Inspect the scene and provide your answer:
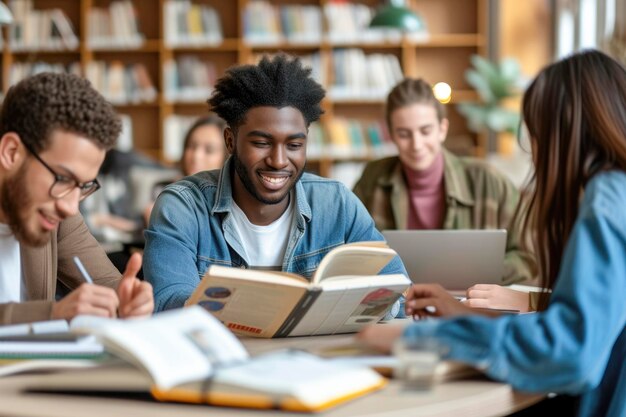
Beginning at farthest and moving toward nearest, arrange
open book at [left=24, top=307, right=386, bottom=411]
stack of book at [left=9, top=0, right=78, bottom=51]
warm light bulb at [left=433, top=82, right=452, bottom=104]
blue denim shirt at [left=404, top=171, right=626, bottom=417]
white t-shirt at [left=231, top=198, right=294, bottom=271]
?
stack of book at [left=9, top=0, right=78, bottom=51] < warm light bulb at [left=433, top=82, right=452, bottom=104] < white t-shirt at [left=231, top=198, right=294, bottom=271] < blue denim shirt at [left=404, top=171, right=626, bottom=417] < open book at [left=24, top=307, right=386, bottom=411]

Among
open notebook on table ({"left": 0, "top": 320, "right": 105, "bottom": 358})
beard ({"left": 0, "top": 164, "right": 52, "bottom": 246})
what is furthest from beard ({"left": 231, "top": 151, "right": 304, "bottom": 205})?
open notebook on table ({"left": 0, "top": 320, "right": 105, "bottom": 358})

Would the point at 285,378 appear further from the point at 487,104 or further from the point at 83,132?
the point at 487,104

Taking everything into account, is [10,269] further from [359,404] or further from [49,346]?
[359,404]

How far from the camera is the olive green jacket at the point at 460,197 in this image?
3480mm

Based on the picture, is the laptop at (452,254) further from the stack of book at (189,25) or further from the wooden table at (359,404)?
the stack of book at (189,25)

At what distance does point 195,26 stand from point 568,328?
20.5 feet

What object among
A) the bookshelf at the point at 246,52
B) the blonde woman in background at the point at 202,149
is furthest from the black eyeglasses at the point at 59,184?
the bookshelf at the point at 246,52

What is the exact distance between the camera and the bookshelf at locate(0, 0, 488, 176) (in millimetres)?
7188

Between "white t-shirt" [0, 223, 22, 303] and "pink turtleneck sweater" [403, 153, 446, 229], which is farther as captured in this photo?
"pink turtleneck sweater" [403, 153, 446, 229]

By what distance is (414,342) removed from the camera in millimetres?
1240

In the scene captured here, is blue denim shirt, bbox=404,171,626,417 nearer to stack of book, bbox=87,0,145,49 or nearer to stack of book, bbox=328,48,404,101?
stack of book, bbox=328,48,404,101

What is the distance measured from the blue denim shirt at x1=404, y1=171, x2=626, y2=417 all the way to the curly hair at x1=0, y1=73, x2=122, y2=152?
2.12 feet

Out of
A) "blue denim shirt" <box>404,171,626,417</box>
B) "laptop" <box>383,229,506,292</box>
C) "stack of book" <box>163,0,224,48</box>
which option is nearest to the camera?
"blue denim shirt" <box>404,171,626,417</box>

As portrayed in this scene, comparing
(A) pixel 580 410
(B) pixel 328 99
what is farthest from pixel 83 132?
(B) pixel 328 99
